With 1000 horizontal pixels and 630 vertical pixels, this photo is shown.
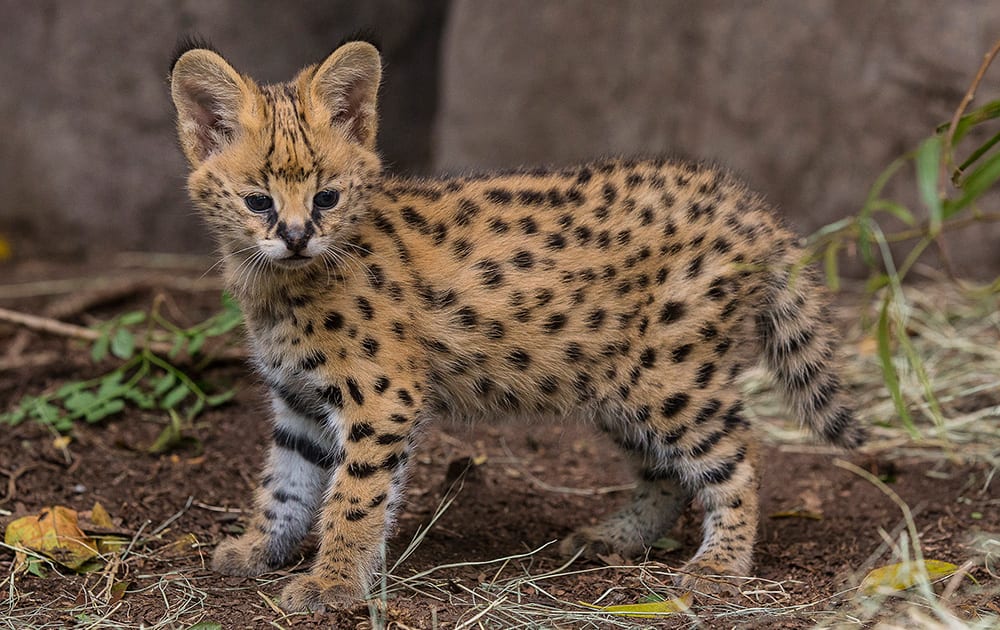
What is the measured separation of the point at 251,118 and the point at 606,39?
5.28 metres

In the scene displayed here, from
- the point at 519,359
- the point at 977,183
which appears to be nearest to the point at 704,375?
the point at 519,359

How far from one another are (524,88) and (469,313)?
5184 millimetres

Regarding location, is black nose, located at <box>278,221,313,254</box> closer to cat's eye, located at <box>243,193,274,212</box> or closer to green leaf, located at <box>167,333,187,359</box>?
cat's eye, located at <box>243,193,274,212</box>

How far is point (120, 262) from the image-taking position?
9.62 meters

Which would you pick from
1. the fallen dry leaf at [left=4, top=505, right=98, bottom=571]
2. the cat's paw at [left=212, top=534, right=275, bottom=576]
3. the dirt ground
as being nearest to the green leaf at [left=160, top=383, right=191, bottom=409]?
the dirt ground

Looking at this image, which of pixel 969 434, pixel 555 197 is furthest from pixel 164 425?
pixel 969 434

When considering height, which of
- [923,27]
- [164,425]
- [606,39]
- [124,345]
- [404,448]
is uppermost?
[923,27]

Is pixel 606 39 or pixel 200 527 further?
pixel 606 39

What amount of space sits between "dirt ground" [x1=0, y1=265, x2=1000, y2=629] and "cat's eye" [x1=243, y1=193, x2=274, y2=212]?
1.34 metres

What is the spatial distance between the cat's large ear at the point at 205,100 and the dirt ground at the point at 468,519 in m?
1.36

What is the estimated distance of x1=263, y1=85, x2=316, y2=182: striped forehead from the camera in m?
4.34

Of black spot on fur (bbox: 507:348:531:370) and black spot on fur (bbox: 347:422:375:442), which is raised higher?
black spot on fur (bbox: 507:348:531:370)

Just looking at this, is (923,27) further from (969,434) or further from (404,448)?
(404,448)

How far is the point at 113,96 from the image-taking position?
966 cm
